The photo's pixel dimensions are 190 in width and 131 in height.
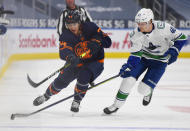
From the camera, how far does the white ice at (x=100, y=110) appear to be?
3873 mm

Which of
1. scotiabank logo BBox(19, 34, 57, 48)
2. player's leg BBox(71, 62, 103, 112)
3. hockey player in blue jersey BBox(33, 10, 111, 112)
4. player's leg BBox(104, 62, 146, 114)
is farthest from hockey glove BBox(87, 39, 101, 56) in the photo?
scotiabank logo BBox(19, 34, 57, 48)

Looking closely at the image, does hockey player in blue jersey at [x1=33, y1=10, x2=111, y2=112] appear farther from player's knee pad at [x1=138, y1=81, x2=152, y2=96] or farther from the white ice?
player's knee pad at [x1=138, y1=81, x2=152, y2=96]

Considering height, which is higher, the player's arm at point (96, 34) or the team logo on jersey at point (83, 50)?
the player's arm at point (96, 34)

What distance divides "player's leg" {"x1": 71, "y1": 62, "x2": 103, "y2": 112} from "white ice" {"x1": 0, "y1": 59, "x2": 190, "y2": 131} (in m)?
0.13

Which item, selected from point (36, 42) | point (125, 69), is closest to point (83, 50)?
point (125, 69)

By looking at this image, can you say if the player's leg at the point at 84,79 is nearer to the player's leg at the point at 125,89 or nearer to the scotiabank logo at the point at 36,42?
the player's leg at the point at 125,89

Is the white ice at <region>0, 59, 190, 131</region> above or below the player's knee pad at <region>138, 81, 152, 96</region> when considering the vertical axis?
below

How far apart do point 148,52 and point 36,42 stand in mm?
6743

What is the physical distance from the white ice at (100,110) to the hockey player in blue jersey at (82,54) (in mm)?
265

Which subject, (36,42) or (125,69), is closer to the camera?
(125,69)

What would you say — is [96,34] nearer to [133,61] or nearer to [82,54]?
[82,54]

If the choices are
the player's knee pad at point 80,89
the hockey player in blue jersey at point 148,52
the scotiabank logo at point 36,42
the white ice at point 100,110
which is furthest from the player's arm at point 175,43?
the scotiabank logo at point 36,42

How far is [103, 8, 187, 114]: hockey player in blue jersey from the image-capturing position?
4.31m

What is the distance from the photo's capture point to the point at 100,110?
4.77 metres
